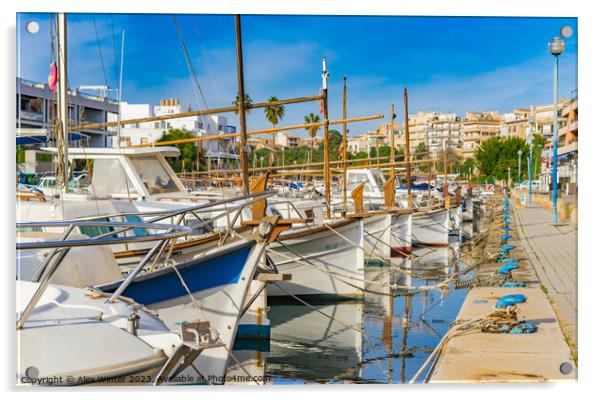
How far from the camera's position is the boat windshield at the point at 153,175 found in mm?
13273

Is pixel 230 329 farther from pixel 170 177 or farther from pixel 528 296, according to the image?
pixel 170 177

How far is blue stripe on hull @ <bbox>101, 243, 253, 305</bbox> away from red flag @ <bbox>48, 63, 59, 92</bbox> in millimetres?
2811

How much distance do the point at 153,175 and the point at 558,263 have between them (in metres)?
7.47

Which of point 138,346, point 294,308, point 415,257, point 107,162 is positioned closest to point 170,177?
point 107,162

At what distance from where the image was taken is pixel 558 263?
40.2ft

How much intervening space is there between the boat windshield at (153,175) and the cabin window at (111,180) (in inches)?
10.5

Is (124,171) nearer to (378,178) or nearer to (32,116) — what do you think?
(32,116)

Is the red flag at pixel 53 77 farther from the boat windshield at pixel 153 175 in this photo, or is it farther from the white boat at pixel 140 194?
the boat windshield at pixel 153 175

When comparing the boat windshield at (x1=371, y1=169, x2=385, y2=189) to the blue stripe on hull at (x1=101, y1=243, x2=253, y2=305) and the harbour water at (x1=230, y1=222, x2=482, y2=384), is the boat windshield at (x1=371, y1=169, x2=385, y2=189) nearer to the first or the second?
the harbour water at (x1=230, y1=222, x2=482, y2=384)

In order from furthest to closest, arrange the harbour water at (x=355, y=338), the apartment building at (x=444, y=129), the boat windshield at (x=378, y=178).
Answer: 1. the apartment building at (x=444, y=129)
2. the boat windshield at (x=378, y=178)
3. the harbour water at (x=355, y=338)

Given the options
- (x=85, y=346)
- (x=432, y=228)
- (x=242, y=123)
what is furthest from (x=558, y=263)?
(x=432, y=228)

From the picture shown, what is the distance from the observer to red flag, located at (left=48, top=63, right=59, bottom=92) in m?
8.29

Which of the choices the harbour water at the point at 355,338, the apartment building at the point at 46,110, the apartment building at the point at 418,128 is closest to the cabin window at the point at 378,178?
the harbour water at the point at 355,338
